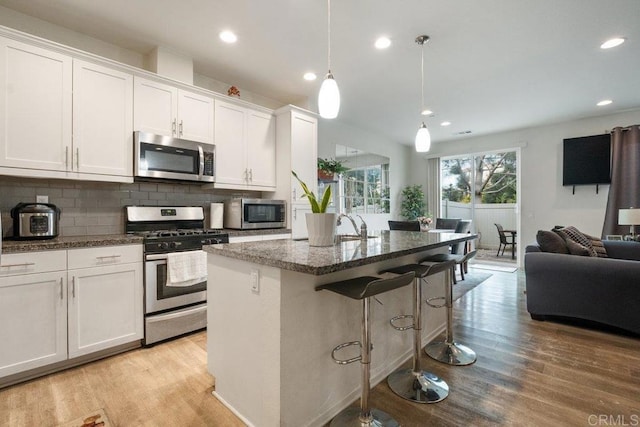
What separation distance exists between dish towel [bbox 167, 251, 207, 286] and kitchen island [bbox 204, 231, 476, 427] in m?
0.88

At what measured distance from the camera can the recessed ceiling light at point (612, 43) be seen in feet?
9.32

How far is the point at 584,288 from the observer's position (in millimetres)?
2887

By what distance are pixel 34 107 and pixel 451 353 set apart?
370 cm

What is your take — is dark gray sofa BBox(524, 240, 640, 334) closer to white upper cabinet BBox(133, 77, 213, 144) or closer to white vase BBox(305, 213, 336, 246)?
white vase BBox(305, 213, 336, 246)

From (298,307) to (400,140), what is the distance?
19.8 feet

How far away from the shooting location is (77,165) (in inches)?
96.5

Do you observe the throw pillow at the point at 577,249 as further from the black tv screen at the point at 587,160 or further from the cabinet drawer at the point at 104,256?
the cabinet drawer at the point at 104,256

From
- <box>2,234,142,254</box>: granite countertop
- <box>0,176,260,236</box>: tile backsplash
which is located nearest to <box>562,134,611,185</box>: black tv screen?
<box>0,176,260,236</box>: tile backsplash

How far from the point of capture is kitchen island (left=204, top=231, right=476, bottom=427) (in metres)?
1.43

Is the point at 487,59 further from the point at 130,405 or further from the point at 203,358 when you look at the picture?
the point at 130,405

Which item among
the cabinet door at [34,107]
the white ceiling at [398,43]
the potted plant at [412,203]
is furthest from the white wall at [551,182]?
the cabinet door at [34,107]

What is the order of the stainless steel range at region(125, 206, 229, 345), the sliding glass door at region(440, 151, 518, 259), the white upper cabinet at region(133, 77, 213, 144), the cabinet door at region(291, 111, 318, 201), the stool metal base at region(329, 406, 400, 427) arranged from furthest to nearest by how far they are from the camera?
the sliding glass door at region(440, 151, 518, 259)
the cabinet door at region(291, 111, 318, 201)
the white upper cabinet at region(133, 77, 213, 144)
the stainless steel range at region(125, 206, 229, 345)
the stool metal base at region(329, 406, 400, 427)

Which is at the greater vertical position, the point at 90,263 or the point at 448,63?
the point at 448,63

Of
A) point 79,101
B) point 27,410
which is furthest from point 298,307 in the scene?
point 79,101
